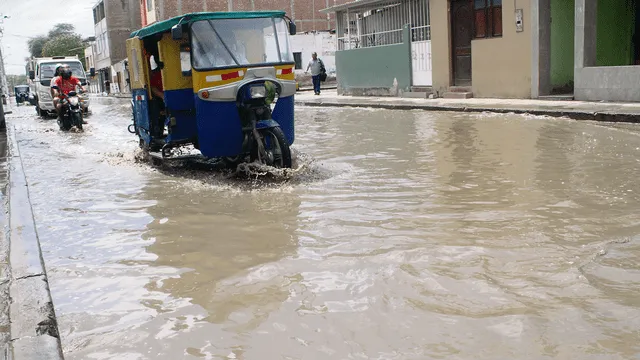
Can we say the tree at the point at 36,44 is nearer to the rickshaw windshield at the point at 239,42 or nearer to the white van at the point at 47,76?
the white van at the point at 47,76

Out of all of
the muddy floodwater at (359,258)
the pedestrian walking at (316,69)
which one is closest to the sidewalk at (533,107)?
the muddy floodwater at (359,258)

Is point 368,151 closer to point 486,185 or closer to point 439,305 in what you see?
point 486,185

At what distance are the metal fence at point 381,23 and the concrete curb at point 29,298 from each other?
16.8 m

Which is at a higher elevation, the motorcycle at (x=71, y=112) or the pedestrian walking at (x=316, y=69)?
the pedestrian walking at (x=316, y=69)

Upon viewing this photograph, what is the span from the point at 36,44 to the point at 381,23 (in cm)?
9016

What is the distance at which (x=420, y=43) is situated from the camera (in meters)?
21.3

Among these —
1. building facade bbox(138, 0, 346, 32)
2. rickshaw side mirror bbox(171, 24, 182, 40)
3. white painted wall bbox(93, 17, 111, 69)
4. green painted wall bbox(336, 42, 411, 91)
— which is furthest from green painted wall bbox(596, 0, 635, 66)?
white painted wall bbox(93, 17, 111, 69)

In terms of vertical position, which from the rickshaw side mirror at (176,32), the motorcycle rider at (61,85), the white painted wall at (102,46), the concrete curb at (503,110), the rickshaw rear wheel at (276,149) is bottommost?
the concrete curb at (503,110)

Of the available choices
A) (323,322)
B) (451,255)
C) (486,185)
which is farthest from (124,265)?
(486,185)

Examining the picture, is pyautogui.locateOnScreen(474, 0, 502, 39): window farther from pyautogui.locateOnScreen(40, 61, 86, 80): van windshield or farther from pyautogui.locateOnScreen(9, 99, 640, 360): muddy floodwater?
pyautogui.locateOnScreen(40, 61, 86, 80): van windshield

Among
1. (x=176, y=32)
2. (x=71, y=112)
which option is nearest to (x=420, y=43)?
(x=71, y=112)

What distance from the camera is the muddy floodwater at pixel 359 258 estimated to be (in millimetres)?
3516

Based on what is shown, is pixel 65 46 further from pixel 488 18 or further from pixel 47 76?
pixel 488 18

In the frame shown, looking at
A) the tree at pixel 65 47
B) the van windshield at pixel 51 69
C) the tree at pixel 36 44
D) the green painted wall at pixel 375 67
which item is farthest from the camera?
the tree at pixel 36 44
